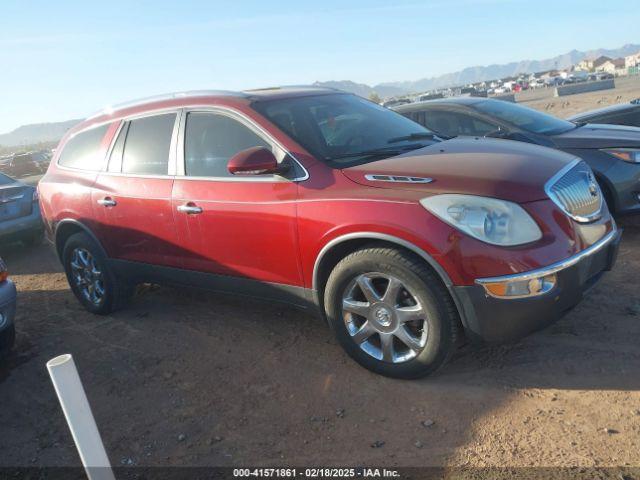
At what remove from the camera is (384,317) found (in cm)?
326

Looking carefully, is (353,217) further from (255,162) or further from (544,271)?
(544,271)

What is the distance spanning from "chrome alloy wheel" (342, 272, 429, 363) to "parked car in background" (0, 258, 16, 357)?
2656 mm

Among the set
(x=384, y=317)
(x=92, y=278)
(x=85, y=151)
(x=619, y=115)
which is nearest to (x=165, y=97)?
(x=85, y=151)

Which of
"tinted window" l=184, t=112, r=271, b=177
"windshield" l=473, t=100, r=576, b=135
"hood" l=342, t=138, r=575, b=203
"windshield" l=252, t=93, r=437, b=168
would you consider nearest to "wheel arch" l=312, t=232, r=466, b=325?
"hood" l=342, t=138, r=575, b=203

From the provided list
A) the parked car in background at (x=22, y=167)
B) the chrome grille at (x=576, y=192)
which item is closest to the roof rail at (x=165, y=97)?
the chrome grille at (x=576, y=192)

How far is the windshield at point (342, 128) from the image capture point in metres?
3.67

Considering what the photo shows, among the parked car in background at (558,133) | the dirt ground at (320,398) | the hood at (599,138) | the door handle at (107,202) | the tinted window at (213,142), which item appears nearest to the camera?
the dirt ground at (320,398)

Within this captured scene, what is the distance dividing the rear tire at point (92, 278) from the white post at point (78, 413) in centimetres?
291

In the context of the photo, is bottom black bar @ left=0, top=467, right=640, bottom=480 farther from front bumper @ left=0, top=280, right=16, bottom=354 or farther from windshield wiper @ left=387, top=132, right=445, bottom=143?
windshield wiper @ left=387, top=132, right=445, bottom=143

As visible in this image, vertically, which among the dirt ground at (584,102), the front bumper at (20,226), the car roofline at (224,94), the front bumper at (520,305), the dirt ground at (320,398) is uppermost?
the car roofline at (224,94)

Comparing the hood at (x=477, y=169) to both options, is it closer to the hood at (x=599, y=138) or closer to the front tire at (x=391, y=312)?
the front tire at (x=391, y=312)

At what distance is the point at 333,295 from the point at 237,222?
2.96ft

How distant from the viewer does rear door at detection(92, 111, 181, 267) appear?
14.0ft

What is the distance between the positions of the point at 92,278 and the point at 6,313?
3.46ft
